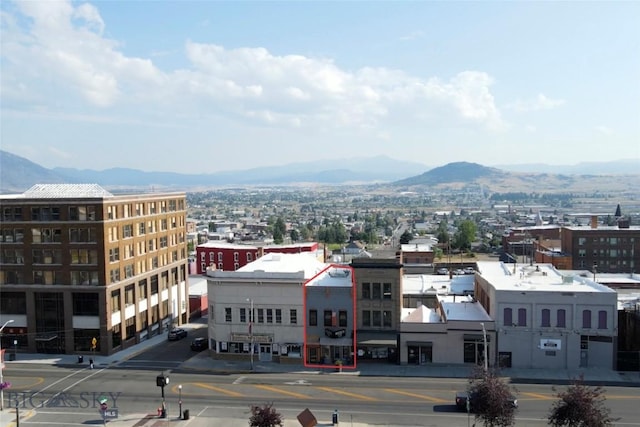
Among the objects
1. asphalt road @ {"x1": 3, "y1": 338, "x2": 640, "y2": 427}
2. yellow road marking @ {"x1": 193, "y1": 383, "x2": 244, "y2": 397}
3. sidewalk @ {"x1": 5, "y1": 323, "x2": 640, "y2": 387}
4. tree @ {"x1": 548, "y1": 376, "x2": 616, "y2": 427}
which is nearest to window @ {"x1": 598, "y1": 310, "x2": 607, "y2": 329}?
sidewalk @ {"x1": 5, "y1": 323, "x2": 640, "y2": 387}

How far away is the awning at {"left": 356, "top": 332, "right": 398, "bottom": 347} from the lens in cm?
5984

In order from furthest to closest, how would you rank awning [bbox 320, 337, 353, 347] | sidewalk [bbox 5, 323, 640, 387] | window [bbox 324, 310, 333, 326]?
window [bbox 324, 310, 333, 326]
awning [bbox 320, 337, 353, 347]
sidewalk [bbox 5, 323, 640, 387]

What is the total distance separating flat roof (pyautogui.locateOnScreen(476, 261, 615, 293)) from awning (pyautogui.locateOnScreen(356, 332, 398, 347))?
11049 millimetres

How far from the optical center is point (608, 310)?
5728cm

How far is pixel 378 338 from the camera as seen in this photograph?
2373 inches

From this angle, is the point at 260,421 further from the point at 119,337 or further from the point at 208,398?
the point at 119,337

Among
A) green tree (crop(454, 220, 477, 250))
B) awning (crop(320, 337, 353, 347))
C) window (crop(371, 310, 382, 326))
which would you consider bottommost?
green tree (crop(454, 220, 477, 250))

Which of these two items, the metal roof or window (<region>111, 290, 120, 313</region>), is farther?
the metal roof

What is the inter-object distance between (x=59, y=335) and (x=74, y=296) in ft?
14.9

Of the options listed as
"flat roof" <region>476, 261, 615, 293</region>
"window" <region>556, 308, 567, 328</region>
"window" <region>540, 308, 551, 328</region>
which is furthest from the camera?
"flat roof" <region>476, 261, 615, 293</region>

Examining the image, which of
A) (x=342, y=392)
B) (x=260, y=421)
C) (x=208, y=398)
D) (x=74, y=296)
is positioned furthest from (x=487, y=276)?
(x=74, y=296)

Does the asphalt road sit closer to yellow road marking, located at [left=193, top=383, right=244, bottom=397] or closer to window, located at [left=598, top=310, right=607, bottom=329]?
yellow road marking, located at [left=193, top=383, right=244, bottom=397]

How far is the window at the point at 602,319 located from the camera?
57.5m

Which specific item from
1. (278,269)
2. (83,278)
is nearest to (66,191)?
(83,278)
